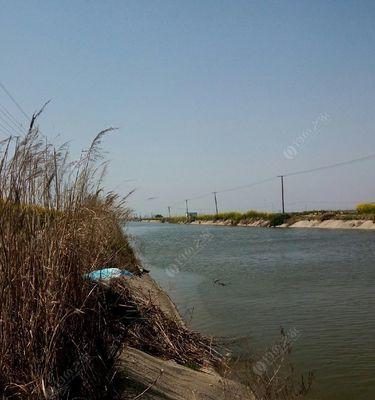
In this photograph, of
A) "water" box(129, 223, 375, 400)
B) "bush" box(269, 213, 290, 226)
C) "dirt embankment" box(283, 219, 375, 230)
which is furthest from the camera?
"bush" box(269, 213, 290, 226)

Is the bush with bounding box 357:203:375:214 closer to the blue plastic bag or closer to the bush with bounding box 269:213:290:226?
the bush with bounding box 269:213:290:226

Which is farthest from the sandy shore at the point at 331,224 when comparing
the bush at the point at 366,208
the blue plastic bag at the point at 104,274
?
the blue plastic bag at the point at 104,274

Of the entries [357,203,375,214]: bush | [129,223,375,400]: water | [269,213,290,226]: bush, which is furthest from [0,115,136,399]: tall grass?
[269,213,290,226]: bush

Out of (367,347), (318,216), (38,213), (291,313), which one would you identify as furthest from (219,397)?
(318,216)

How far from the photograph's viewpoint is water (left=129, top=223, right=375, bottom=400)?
6.87 meters

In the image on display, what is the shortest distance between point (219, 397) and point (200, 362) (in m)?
1.27

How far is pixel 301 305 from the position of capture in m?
Result: 11.1

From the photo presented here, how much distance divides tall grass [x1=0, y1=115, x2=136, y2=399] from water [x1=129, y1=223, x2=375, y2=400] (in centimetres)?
353

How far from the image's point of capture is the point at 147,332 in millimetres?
5785

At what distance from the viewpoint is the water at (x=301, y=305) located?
6.87 meters

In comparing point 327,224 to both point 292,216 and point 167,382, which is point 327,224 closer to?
point 292,216

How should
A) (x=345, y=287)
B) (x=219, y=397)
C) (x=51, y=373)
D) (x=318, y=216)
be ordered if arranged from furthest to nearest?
(x=318, y=216)
(x=345, y=287)
(x=219, y=397)
(x=51, y=373)

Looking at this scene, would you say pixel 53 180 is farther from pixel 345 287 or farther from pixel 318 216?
pixel 318 216

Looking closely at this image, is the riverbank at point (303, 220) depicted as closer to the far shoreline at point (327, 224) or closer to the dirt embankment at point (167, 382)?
the far shoreline at point (327, 224)
